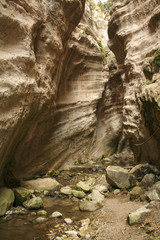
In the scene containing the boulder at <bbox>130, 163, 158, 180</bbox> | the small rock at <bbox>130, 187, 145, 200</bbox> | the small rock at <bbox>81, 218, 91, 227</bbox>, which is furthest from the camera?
the boulder at <bbox>130, 163, 158, 180</bbox>

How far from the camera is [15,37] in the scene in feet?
→ 16.4

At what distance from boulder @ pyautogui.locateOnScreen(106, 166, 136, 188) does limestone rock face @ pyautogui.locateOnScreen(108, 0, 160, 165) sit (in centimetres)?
119

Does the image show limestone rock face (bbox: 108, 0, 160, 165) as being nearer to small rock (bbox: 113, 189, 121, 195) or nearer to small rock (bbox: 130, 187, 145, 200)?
small rock (bbox: 130, 187, 145, 200)

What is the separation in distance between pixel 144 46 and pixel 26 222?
7177 mm

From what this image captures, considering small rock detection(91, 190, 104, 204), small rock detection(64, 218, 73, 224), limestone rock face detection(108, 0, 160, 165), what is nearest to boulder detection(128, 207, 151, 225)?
small rock detection(64, 218, 73, 224)

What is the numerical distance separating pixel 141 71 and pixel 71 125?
4559 mm

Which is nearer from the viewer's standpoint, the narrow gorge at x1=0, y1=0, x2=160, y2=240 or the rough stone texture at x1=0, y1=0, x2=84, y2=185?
the narrow gorge at x1=0, y1=0, x2=160, y2=240

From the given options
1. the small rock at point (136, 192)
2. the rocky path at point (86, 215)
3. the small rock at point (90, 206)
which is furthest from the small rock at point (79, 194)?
the small rock at point (136, 192)

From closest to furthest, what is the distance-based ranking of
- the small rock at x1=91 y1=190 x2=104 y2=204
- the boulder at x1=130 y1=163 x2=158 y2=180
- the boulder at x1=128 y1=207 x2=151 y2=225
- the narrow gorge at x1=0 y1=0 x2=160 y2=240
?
1. the boulder at x1=128 y1=207 x2=151 y2=225
2. the narrow gorge at x1=0 y1=0 x2=160 y2=240
3. the small rock at x1=91 y1=190 x2=104 y2=204
4. the boulder at x1=130 y1=163 x2=158 y2=180

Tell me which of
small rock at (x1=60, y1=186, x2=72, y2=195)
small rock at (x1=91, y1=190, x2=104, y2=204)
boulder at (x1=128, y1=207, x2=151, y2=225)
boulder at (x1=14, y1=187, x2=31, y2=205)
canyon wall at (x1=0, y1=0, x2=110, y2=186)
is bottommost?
small rock at (x1=60, y1=186, x2=72, y2=195)

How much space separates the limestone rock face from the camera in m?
5.89

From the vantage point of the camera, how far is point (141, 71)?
7039 mm

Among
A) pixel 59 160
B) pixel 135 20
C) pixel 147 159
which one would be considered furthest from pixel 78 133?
pixel 135 20

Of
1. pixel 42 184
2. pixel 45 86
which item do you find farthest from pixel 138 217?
pixel 45 86
